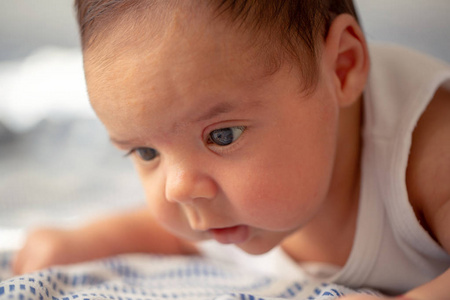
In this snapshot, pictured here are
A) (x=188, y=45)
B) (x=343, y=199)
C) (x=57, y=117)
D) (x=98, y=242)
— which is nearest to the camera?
(x=188, y=45)

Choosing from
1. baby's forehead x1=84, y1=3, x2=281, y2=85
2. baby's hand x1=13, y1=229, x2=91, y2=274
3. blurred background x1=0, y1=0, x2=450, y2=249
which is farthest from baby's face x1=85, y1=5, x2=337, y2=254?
blurred background x1=0, y1=0, x2=450, y2=249

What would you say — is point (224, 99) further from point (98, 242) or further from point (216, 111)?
point (98, 242)

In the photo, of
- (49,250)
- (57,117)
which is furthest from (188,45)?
(57,117)

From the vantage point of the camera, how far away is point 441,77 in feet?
2.77

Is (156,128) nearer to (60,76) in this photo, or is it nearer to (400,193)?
(400,193)

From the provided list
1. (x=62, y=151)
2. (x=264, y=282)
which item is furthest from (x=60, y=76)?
(x=264, y=282)

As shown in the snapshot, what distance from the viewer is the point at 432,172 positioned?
0.76 meters

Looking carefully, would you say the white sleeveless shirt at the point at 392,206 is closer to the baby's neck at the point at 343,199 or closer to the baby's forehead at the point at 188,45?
the baby's neck at the point at 343,199

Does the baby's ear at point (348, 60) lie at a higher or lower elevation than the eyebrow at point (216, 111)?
higher

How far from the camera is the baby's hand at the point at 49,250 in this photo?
95cm

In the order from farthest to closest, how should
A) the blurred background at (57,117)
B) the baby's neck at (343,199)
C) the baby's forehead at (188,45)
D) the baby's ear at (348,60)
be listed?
the blurred background at (57,117) → the baby's neck at (343,199) → the baby's ear at (348,60) → the baby's forehead at (188,45)

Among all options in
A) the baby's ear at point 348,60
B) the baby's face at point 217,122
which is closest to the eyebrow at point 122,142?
the baby's face at point 217,122

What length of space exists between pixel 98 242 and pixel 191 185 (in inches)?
16.6

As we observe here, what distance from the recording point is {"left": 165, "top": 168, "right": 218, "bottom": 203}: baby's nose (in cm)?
70
